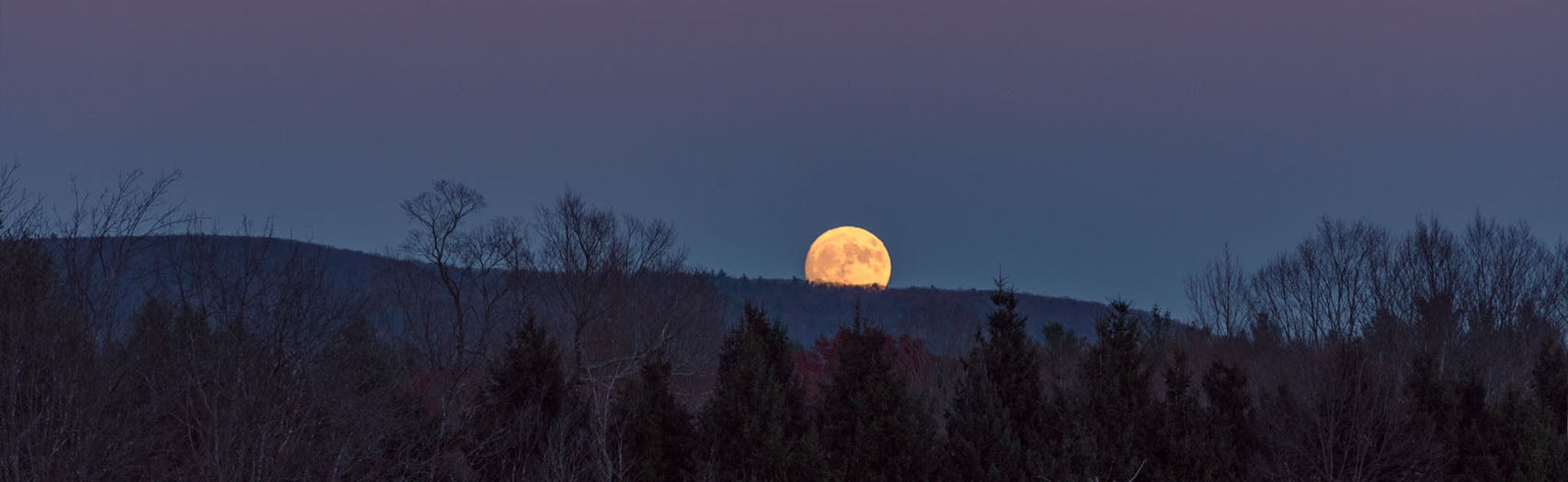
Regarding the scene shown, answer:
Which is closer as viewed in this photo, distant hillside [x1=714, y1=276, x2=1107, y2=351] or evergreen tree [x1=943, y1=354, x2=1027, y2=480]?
evergreen tree [x1=943, y1=354, x2=1027, y2=480]

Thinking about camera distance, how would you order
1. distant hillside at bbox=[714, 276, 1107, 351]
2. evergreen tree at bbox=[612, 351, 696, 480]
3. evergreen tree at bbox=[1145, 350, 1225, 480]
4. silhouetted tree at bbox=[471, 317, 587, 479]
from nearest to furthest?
evergreen tree at bbox=[612, 351, 696, 480] < silhouetted tree at bbox=[471, 317, 587, 479] < evergreen tree at bbox=[1145, 350, 1225, 480] < distant hillside at bbox=[714, 276, 1107, 351]

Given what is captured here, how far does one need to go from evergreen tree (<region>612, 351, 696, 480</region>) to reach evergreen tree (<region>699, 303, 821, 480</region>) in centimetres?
42

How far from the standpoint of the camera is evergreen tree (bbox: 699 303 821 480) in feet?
55.9

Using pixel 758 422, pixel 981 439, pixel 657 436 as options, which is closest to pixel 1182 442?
pixel 981 439

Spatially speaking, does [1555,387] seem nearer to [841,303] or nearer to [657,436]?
[657,436]

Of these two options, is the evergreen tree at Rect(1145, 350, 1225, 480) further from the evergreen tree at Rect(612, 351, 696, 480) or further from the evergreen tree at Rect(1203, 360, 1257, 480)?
the evergreen tree at Rect(612, 351, 696, 480)

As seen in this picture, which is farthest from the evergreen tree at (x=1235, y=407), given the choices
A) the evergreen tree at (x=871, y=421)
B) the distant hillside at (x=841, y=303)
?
the distant hillside at (x=841, y=303)

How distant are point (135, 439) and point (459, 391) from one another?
36.2ft

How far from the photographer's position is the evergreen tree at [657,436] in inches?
709

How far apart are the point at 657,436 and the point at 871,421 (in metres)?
3.17

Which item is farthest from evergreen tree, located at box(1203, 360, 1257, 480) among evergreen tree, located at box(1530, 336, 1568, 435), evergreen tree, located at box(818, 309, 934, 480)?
evergreen tree, located at box(1530, 336, 1568, 435)

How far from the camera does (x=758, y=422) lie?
1739 cm

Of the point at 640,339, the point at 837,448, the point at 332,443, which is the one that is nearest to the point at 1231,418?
the point at 837,448

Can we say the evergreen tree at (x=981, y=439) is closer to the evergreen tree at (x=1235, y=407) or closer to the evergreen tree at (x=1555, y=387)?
the evergreen tree at (x=1235, y=407)
